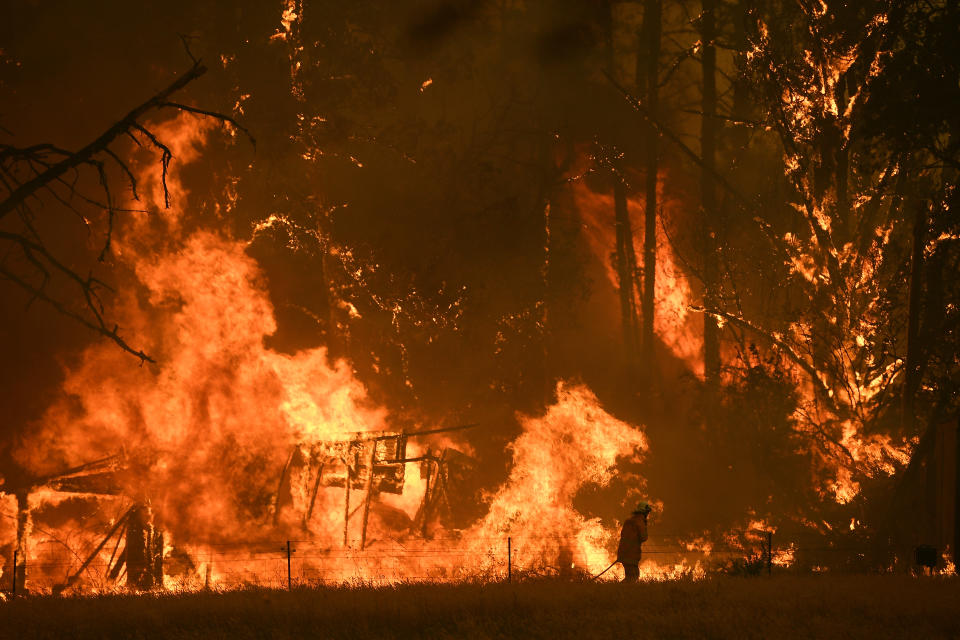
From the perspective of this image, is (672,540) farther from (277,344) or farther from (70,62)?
(70,62)

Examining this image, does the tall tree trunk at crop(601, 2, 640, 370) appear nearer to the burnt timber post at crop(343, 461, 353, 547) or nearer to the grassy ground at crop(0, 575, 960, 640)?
the burnt timber post at crop(343, 461, 353, 547)

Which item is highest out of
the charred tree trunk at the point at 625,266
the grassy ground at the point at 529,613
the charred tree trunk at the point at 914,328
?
the charred tree trunk at the point at 625,266

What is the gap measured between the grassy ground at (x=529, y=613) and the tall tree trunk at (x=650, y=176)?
11.6 m

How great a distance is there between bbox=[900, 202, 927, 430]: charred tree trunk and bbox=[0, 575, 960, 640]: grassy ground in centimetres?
404

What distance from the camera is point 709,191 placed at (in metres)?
22.0

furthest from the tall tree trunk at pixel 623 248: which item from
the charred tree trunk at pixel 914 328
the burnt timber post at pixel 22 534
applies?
the burnt timber post at pixel 22 534

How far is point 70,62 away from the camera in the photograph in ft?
60.4

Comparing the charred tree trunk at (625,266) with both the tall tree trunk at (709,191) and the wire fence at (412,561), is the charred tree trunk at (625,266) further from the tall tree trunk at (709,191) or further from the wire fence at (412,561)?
the wire fence at (412,561)

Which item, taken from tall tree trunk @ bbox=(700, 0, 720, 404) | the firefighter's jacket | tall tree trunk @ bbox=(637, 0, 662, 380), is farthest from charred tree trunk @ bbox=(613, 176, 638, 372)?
the firefighter's jacket

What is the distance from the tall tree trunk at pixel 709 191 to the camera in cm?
2111

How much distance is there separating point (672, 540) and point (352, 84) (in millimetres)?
12547

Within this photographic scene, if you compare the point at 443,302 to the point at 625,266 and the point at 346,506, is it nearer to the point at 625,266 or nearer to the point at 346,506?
the point at 346,506

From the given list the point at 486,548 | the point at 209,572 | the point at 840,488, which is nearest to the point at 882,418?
the point at 840,488

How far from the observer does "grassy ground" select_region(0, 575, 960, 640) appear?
8.55 meters
